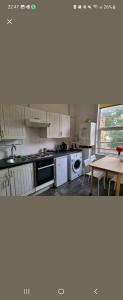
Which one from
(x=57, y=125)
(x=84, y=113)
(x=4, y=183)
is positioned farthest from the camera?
(x=84, y=113)

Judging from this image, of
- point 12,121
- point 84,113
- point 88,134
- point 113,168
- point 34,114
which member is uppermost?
point 84,113

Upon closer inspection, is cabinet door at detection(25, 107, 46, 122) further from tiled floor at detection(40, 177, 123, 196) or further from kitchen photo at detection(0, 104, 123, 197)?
tiled floor at detection(40, 177, 123, 196)

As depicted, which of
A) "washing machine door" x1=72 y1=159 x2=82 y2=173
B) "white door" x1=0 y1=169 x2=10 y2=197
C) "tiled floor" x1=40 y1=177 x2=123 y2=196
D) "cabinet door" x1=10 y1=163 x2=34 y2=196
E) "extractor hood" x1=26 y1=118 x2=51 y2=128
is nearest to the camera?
"white door" x1=0 y1=169 x2=10 y2=197

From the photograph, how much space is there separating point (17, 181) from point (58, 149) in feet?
5.75

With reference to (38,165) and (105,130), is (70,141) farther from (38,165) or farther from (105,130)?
(38,165)

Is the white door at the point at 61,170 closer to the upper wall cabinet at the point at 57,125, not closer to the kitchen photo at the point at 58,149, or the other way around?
the kitchen photo at the point at 58,149

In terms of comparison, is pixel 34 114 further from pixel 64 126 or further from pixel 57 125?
pixel 64 126

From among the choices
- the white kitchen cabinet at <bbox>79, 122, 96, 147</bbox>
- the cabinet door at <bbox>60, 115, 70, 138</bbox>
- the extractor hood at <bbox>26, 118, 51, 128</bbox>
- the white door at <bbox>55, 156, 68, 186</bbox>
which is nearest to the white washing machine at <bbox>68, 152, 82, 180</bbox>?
the white door at <bbox>55, 156, 68, 186</bbox>

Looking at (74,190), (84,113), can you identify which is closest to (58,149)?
(74,190)

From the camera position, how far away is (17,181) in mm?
2078

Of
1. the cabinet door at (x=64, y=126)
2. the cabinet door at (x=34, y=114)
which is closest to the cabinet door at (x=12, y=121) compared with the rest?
the cabinet door at (x=34, y=114)

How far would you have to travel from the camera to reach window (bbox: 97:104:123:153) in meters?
3.19

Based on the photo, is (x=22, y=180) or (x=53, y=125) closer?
(x=22, y=180)

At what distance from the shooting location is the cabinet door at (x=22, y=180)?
2025 millimetres
